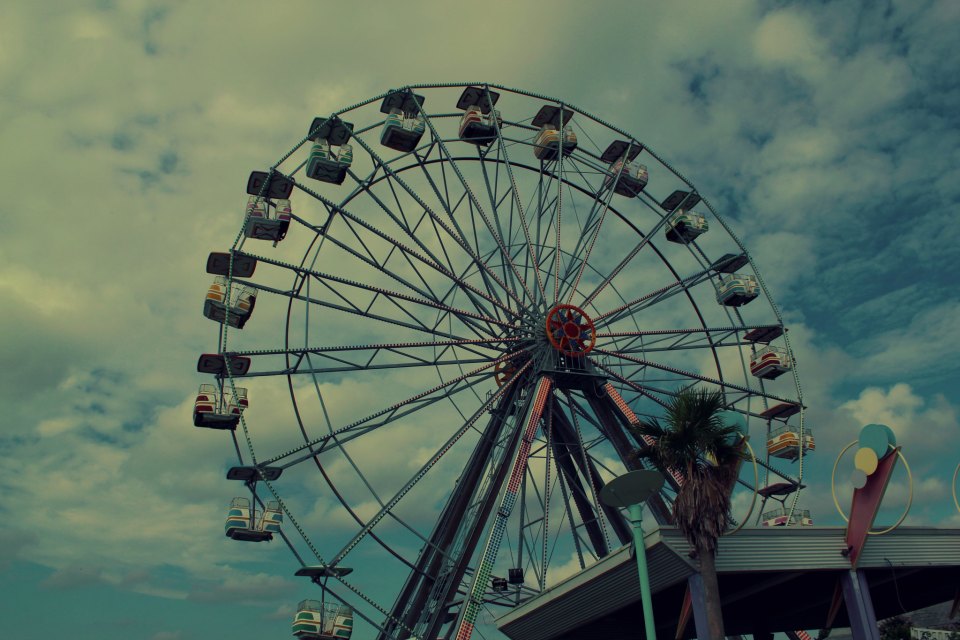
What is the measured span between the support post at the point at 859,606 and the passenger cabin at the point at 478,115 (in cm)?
1778

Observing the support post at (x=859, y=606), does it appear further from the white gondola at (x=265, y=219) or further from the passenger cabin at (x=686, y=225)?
the white gondola at (x=265, y=219)

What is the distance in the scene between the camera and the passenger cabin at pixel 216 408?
81.4ft

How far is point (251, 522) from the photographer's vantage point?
78.7ft

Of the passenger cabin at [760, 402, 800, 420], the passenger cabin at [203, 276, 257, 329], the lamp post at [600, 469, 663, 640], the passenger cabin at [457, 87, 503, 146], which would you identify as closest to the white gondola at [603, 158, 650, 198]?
the passenger cabin at [457, 87, 503, 146]

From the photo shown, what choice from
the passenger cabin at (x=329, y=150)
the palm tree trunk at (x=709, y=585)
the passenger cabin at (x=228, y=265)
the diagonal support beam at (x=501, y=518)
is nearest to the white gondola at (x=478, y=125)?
the passenger cabin at (x=329, y=150)

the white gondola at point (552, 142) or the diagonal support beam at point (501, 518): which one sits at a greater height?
the white gondola at point (552, 142)

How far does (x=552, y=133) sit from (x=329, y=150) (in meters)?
8.10

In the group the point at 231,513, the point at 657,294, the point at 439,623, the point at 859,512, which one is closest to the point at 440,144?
the point at 657,294

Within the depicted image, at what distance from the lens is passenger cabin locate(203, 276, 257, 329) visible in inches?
1021

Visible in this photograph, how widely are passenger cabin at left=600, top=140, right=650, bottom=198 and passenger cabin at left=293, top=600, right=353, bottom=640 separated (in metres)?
17.5

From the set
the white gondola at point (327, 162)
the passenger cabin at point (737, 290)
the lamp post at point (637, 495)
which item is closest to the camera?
the lamp post at point (637, 495)

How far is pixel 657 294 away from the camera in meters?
29.3

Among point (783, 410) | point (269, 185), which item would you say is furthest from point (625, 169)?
point (269, 185)

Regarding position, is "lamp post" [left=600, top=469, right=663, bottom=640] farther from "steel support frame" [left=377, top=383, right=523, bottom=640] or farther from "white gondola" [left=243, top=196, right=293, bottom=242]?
"white gondola" [left=243, top=196, right=293, bottom=242]
